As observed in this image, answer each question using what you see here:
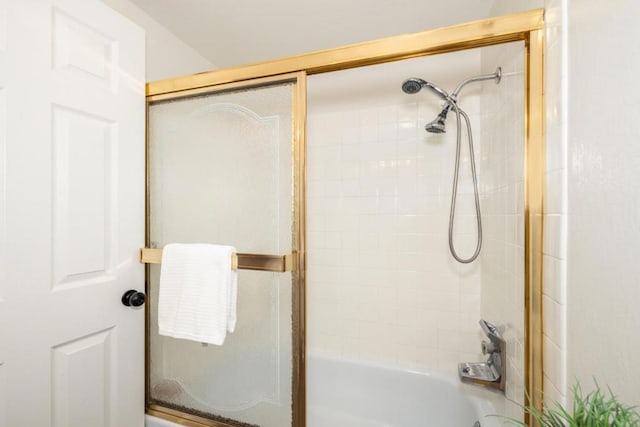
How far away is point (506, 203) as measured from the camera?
4.10 ft

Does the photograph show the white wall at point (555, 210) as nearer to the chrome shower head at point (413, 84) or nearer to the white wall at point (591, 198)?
the white wall at point (591, 198)

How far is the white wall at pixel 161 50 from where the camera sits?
58.6 inches

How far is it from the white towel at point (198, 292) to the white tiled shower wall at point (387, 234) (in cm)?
97

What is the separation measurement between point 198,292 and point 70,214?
508 millimetres

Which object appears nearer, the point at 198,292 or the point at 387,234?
the point at 198,292

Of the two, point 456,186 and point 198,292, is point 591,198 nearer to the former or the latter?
point 456,186

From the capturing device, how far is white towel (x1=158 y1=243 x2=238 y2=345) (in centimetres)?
107

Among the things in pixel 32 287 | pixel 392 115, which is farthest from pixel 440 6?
pixel 32 287

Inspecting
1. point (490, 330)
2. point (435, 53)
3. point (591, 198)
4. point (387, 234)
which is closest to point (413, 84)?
point (435, 53)

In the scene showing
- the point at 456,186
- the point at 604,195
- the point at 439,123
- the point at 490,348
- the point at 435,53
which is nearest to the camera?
the point at 604,195

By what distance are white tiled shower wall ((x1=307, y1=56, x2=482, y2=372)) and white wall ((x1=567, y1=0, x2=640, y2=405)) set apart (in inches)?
38.9

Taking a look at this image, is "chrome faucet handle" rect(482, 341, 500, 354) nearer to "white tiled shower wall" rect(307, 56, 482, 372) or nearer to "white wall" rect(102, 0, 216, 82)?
"white tiled shower wall" rect(307, 56, 482, 372)

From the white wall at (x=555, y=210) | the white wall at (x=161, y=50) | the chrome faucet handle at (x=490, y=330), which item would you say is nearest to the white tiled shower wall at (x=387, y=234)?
the chrome faucet handle at (x=490, y=330)

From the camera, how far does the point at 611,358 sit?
23.5 inches
